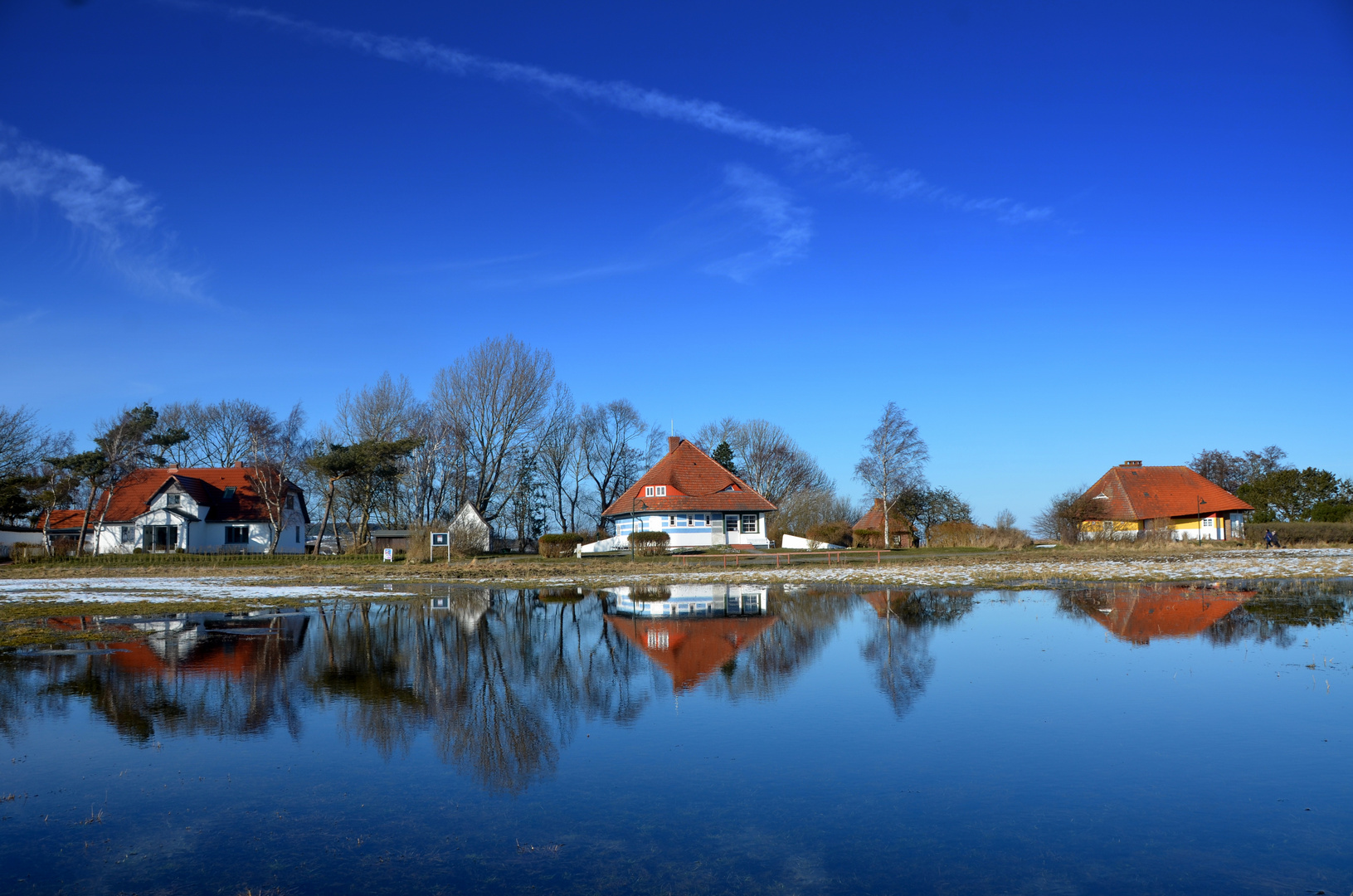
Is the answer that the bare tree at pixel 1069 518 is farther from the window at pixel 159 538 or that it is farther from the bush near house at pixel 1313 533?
the window at pixel 159 538

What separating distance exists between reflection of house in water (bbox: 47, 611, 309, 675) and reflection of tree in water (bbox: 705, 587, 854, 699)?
260 inches

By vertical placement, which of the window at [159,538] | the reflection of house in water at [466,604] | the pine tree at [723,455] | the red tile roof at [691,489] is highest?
the pine tree at [723,455]

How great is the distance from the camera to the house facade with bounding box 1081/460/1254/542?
61500mm

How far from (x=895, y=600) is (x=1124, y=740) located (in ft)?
41.8

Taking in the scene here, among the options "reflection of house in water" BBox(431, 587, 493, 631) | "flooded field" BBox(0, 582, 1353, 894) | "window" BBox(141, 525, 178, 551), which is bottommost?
"flooded field" BBox(0, 582, 1353, 894)

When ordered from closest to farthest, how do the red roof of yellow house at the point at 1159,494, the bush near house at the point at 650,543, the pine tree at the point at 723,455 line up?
the bush near house at the point at 650,543
the red roof of yellow house at the point at 1159,494
the pine tree at the point at 723,455

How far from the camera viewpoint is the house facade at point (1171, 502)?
202 feet

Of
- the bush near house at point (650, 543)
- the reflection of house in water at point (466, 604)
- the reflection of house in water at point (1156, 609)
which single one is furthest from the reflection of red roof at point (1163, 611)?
the bush near house at point (650, 543)

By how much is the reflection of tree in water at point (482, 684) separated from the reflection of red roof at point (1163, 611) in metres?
8.28

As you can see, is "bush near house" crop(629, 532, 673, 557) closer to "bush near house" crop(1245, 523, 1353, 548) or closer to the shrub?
the shrub

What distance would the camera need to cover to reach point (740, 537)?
173 ft

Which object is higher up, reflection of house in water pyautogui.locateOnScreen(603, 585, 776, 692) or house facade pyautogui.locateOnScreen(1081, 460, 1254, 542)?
house facade pyautogui.locateOnScreen(1081, 460, 1254, 542)

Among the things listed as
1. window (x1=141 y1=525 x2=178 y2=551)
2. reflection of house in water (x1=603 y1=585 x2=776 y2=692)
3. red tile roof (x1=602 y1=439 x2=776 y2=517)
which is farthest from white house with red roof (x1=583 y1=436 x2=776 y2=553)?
window (x1=141 y1=525 x2=178 y2=551)

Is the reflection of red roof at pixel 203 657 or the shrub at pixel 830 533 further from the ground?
the shrub at pixel 830 533
